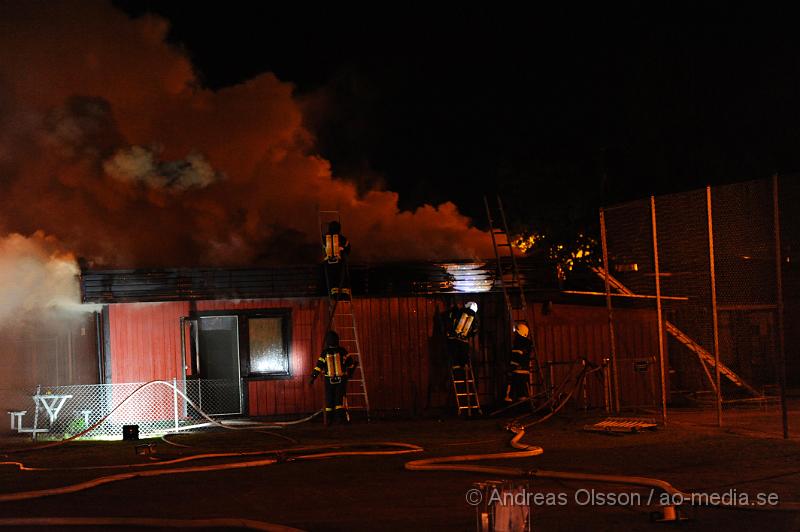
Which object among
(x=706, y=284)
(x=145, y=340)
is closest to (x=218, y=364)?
(x=145, y=340)

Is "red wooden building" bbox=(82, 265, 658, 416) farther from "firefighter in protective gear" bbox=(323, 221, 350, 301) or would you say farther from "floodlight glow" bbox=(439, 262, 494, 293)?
"firefighter in protective gear" bbox=(323, 221, 350, 301)

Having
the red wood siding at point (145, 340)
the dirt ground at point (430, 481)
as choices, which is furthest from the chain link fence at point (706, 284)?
the red wood siding at point (145, 340)

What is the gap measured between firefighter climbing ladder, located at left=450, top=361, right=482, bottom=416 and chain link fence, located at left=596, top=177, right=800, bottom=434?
2881mm

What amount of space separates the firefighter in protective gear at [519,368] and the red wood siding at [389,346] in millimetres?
1153

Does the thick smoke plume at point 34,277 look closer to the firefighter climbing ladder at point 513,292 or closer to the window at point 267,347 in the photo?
the window at point 267,347

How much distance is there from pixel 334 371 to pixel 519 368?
3.66 meters

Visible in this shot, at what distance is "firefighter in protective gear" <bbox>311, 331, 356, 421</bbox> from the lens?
16.4 m

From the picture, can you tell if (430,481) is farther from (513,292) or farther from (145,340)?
(145,340)

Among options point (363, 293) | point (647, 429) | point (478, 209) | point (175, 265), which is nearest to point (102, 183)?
point (175, 265)

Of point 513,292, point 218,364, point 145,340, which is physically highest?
point 513,292

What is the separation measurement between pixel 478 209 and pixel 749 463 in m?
27.7

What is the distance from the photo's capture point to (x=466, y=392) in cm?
1756

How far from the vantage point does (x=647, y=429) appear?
1416cm

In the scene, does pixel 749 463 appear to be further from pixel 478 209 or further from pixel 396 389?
pixel 478 209
